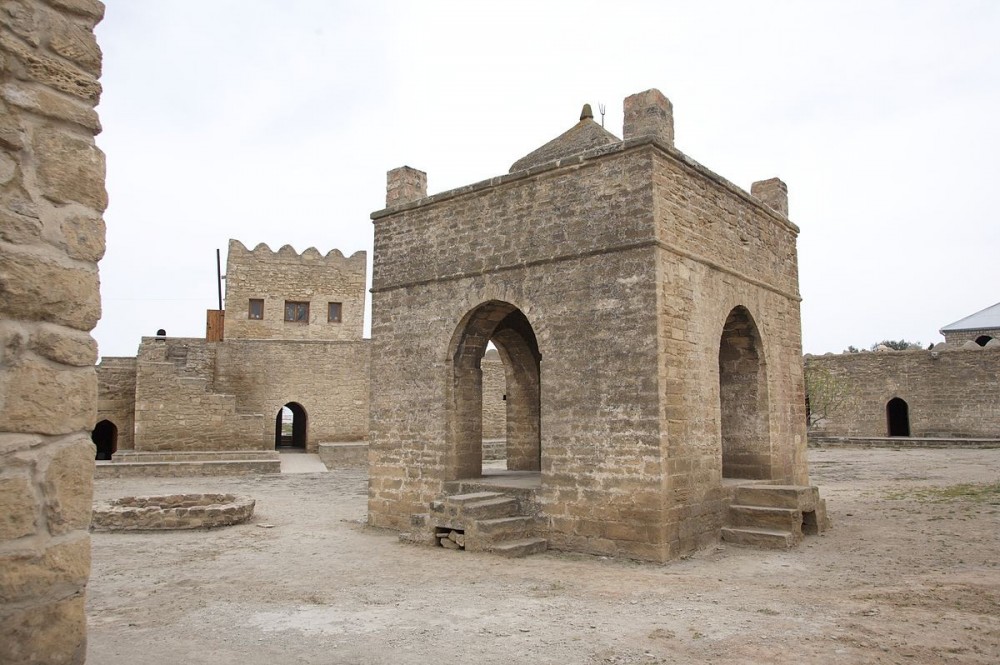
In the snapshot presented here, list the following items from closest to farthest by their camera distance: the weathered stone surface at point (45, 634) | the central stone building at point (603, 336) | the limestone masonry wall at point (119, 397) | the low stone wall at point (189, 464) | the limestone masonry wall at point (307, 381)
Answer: the weathered stone surface at point (45, 634)
the central stone building at point (603, 336)
the low stone wall at point (189, 464)
the limestone masonry wall at point (119, 397)
the limestone masonry wall at point (307, 381)

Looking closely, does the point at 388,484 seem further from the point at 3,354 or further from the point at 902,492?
the point at 902,492

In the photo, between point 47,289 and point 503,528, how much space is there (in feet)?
22.8

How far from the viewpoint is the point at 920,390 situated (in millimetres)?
28109

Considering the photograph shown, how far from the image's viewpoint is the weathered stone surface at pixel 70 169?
247cm

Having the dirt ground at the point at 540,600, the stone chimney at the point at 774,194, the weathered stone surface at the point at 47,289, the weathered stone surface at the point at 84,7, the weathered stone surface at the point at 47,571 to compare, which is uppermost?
the stone chimney at the point at 774,194

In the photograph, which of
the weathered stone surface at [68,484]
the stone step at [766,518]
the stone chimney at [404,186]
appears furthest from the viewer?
the stone chimney at [404,186]

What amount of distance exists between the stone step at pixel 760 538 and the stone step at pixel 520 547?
2317mm

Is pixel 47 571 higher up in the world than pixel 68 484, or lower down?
lower down

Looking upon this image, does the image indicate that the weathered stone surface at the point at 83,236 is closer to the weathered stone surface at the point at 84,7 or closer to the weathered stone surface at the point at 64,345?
the weathered stone surface at the point at 64,345

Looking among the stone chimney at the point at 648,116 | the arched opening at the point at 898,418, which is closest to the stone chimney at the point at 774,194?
the stone chimney at the point at 648,116

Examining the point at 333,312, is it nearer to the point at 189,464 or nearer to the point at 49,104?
the point at 189,464

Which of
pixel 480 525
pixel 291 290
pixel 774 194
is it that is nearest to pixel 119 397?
pixel 291 290

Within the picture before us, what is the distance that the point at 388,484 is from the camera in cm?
1052

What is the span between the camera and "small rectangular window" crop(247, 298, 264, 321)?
1062 inches
